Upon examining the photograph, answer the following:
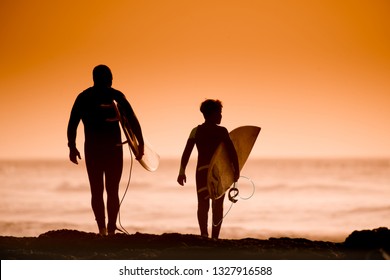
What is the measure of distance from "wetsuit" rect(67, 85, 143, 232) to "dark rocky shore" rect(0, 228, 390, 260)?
19.4 inches

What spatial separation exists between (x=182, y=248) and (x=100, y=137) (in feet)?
5.32

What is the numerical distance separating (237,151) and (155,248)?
69.3 inches

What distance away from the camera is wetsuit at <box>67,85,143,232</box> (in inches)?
360

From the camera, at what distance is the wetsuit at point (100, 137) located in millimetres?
9148

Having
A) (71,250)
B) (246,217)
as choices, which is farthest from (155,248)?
(246,217)

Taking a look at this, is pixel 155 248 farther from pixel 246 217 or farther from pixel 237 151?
pixel 246 217

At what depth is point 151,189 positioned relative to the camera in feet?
133

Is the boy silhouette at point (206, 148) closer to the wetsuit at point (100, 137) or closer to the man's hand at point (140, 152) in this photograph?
the man's hand at point (140, 152)

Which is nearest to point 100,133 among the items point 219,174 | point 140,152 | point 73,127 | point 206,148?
point 73,127

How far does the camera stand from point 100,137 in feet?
30.0

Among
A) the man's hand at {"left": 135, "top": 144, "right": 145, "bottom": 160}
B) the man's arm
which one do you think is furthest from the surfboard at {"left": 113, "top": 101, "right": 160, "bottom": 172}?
the man's arm

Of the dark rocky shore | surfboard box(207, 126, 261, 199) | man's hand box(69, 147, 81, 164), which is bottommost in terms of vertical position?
the dark rocky shore

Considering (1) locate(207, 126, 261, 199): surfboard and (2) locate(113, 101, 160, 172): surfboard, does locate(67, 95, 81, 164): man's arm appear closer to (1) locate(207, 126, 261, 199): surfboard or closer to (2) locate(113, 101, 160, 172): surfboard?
(2) locate(113, 101, 160, 172): surfboard

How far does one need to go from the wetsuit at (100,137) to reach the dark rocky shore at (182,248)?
0.49m
